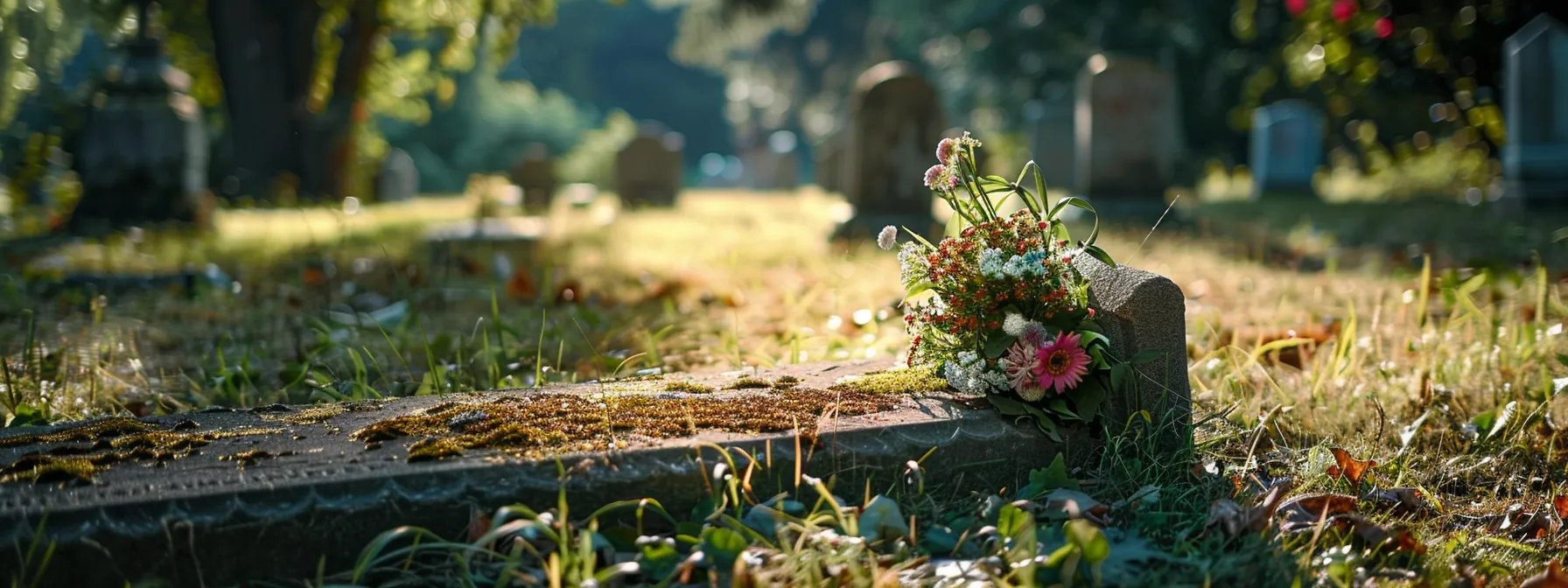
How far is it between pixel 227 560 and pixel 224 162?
15.4 metres

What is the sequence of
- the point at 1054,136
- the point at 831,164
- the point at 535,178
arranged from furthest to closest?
the point at 831,164, the point at 535,178, the point at 1054,136

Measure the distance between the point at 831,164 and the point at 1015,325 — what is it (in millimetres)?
18746

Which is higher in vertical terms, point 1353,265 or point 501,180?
point 501,180

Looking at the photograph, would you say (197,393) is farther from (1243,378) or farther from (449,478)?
(1243,378)

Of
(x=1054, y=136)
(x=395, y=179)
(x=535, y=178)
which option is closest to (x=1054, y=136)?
(x=1054, y=136)

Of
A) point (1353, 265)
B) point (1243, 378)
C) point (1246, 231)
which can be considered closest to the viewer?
point (1243, 378)

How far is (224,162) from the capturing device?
1570 centimetres

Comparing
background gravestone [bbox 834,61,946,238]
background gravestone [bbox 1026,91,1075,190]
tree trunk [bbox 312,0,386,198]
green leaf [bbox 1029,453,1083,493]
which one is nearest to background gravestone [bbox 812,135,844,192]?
background gravestone [bbox 1026,91,1075,190]

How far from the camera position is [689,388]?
9.02 feet

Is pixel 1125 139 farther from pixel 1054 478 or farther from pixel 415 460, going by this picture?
pixel 415 460

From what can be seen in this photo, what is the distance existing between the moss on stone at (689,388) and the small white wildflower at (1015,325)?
689mm

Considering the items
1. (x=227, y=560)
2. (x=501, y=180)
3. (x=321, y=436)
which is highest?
(x=501, y=180)

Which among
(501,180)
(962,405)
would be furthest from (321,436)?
(501,180)

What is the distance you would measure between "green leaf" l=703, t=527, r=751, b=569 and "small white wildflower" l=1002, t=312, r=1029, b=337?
0.85 metres
